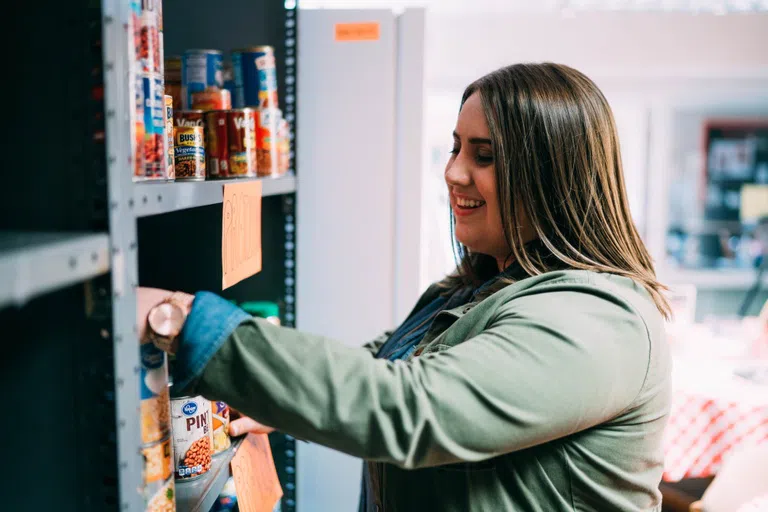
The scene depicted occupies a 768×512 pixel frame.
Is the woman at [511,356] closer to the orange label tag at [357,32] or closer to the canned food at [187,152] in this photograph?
the canned food at [187,152]

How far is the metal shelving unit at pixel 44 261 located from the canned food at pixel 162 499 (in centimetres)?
32

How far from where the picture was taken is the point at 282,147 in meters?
1.51

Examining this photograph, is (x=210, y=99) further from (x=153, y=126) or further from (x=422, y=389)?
(x=422, y=389)

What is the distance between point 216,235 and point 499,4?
2.12 meters

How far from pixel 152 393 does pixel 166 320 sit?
107 mm

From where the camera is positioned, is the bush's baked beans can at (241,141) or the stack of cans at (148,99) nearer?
the stack of cans at (148,99)

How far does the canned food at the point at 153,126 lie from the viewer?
0.81m

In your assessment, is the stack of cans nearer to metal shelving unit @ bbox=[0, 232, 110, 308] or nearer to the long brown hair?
metal shelving unit @ bbox=[0, 232, 110, 308]

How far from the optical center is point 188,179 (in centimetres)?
101

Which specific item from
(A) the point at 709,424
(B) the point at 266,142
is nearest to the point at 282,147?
(B) the point at 266,142

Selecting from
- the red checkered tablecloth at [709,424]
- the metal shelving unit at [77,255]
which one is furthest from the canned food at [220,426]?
the red checkered tablecloth at [709,424]

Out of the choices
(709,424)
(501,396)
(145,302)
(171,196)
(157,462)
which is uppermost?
(171,196)

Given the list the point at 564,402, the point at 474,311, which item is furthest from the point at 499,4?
the point at 564,402

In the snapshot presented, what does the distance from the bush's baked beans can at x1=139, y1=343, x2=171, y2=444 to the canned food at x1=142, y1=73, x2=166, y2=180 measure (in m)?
0.22
